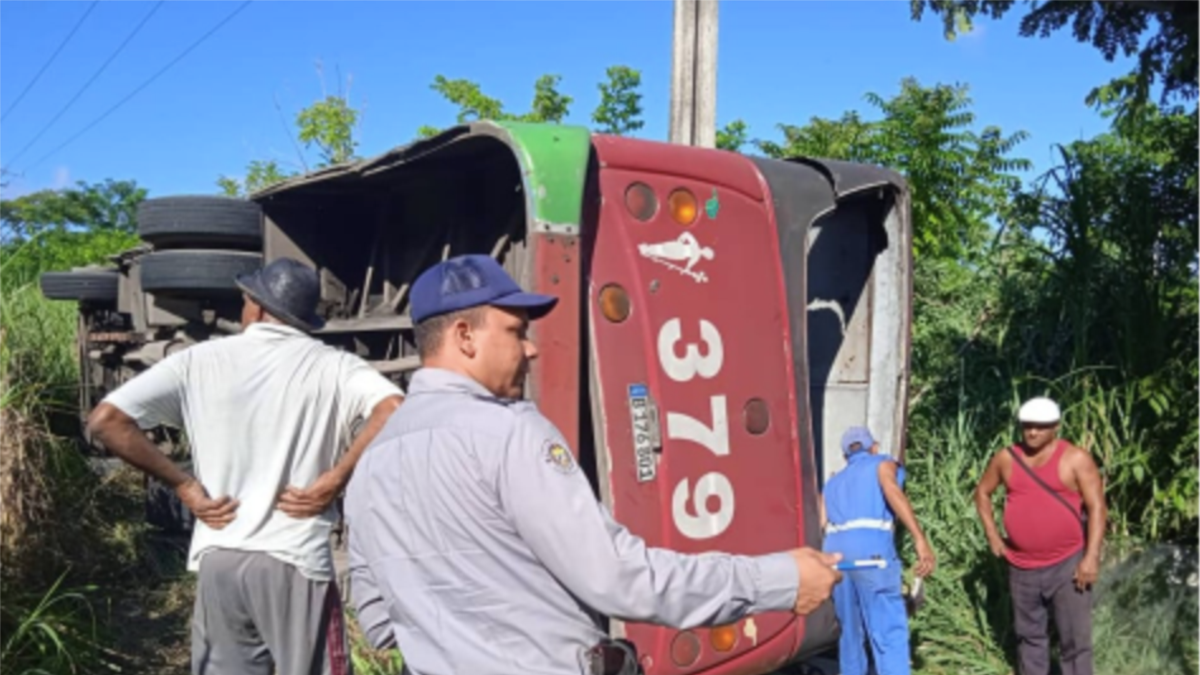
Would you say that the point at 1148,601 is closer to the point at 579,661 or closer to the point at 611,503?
the point at 611,503

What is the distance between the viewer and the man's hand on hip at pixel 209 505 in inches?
138

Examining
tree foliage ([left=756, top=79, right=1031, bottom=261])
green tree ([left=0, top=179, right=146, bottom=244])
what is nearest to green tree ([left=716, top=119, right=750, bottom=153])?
tree foliage ([left=756, top=79, right=1031, bottom=261])

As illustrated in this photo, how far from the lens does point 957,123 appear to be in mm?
9711

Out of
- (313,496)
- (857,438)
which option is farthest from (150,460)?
(857,438)

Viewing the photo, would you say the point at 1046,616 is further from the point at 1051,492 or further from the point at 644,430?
the point at 644,430

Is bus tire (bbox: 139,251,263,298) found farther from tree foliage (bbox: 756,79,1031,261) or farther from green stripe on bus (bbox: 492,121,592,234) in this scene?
tree foliage (bbox: 756,79,1031,261)

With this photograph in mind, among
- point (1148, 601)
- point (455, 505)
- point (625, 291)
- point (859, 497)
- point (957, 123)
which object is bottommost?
point (1148, 601)

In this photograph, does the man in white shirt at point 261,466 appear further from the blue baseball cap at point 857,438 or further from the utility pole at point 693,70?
the utility pole at point 693,70

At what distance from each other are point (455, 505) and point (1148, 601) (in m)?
4.80

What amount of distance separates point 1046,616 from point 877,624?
0.82 m

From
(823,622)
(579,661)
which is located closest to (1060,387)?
(823,622)

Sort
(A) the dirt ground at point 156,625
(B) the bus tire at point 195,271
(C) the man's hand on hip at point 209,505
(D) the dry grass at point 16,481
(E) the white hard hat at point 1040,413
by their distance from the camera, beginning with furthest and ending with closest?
(B) the bus tire at point 195,271 → (E) the white hard hat at point 1040,413 → (A) the dirt ground at point 156,625 → (D) the dry grass at point 16,481 → (C) the man's hand on hip at point 209,505

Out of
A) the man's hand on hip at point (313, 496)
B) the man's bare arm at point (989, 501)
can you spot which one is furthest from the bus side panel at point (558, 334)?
the man's bare arm at point (989, 501)

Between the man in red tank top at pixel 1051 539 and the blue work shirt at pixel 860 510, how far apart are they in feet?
1.93
